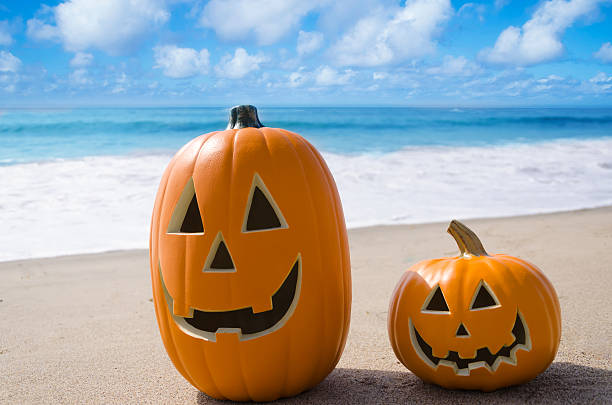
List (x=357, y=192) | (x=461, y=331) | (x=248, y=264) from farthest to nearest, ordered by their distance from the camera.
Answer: (x=357, y=192) < (x=461, y=331) < (x=248, y=264)

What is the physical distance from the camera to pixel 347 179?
1128 cm

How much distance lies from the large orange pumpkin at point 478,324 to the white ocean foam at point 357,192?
4.39 meters

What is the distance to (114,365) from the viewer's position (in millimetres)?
3014

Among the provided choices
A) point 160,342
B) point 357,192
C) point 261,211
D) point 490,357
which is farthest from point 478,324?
point 357,192

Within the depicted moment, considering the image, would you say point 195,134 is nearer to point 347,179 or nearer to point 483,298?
point 347,179

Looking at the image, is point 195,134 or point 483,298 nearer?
point 483,298

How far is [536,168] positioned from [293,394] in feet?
38.0

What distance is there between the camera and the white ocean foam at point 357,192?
6.86m

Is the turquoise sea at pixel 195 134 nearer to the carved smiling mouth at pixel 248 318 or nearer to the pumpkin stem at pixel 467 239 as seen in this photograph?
the carved smiling mouth at pixel 248 318

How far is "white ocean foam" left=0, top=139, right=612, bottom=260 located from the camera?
686 cm

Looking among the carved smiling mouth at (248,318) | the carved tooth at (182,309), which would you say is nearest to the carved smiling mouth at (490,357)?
the carved smiling mouth at (248,318)

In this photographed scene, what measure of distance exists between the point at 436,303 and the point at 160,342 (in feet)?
5.57

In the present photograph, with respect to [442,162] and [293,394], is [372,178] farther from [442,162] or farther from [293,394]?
[293,394]

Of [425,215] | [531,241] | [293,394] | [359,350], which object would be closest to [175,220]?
[293,394]
